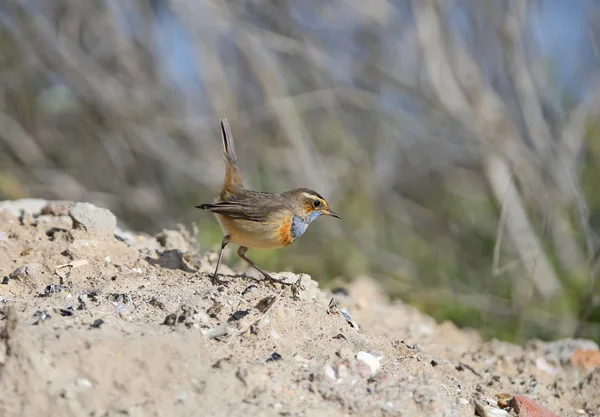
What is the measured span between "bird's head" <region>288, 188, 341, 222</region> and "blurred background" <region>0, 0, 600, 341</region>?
6.07 ft

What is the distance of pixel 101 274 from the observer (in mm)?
4598

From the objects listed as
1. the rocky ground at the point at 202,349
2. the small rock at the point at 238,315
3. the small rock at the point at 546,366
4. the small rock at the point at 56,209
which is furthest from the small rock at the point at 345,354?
the small rock at the point at 56,209

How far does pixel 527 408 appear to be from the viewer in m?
3.96

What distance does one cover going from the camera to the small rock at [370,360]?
368 centimetres

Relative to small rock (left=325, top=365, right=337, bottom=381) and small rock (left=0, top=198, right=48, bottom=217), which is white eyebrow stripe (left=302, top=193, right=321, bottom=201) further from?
small rock (left=325, top=365, right=337, bottom=381)

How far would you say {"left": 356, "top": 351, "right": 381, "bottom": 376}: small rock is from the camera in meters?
3.68

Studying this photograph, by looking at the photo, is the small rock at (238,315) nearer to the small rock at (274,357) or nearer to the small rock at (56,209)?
the small rock at (274,357)

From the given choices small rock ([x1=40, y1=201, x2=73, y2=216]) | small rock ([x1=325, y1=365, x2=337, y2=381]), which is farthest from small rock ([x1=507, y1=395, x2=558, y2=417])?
small rock ([x1=40, y1=201, x2=73, y2=216])

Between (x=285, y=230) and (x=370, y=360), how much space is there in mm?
2095

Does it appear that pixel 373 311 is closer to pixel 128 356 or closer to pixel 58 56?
pixel 128 356

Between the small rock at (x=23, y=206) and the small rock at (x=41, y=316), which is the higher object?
the small rock at (x=23, y=206)

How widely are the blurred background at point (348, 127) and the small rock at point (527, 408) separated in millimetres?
3587

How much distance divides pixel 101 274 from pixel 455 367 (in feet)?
6.86

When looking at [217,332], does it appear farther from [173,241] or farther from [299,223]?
[299,223]
